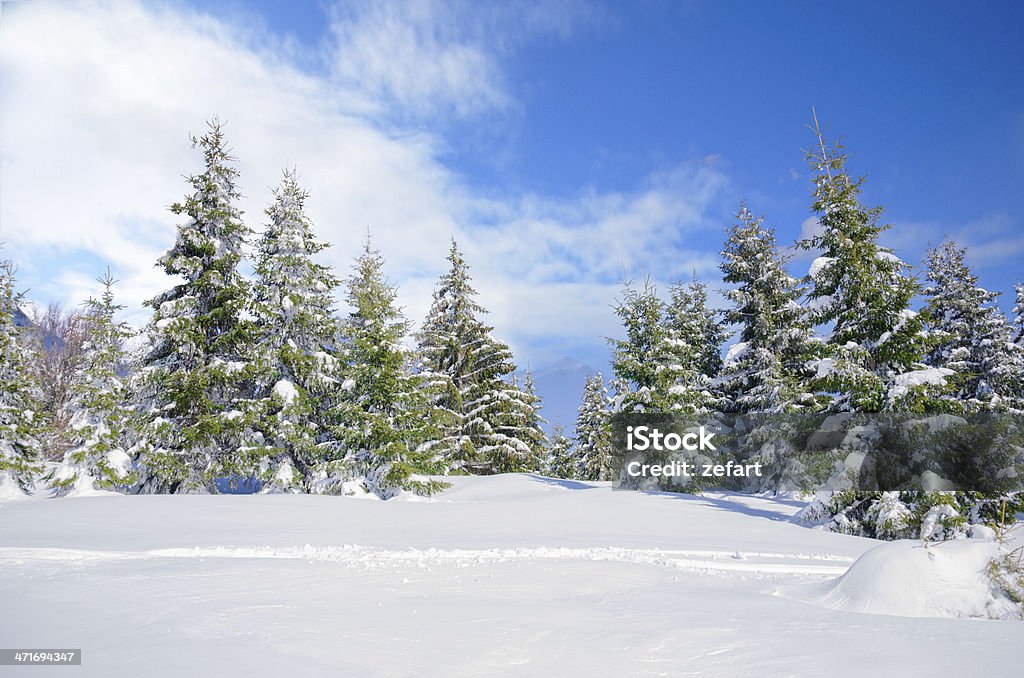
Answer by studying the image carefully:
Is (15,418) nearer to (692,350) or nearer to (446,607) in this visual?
(446,607)

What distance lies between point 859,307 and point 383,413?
13225 mm

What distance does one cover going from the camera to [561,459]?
43.5 m

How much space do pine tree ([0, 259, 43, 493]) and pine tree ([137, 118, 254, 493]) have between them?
11.7ft

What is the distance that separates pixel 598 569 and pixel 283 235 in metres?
14.8

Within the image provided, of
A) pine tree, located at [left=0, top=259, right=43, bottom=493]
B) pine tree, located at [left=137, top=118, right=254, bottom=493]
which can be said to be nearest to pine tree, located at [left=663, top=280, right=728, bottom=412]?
pine tree, located at [left=137, top=118, right=254, bottom=493]

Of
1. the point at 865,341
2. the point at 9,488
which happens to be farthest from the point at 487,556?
the point at 9,488

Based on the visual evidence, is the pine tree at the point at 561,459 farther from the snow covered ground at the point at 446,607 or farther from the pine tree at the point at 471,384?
the snow covered ground at the point at 446,607

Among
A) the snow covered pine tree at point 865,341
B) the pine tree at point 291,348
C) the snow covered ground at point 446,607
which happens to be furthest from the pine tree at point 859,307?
the pine tree at point 291,348

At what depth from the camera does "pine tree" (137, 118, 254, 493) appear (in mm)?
15312

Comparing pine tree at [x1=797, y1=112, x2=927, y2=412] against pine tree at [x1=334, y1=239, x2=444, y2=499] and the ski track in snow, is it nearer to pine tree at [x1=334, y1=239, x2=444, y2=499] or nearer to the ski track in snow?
the ski track in snow

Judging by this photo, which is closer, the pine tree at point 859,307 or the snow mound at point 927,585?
the snow mound at point 927,585

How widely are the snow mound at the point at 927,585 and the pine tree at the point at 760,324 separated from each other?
16.1 meters

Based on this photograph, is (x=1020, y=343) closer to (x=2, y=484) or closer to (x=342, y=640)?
(x=342, y=640)

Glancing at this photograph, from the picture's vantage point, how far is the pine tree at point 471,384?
26812 millimetres
